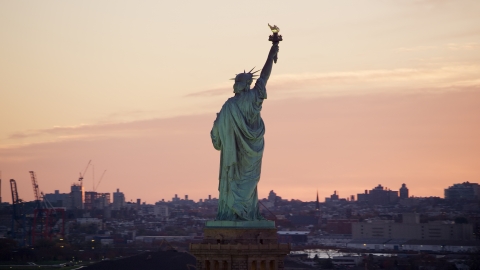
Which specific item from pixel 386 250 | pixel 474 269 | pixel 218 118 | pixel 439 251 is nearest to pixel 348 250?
pixel 386 250

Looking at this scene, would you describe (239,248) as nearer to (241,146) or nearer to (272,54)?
(241,146)

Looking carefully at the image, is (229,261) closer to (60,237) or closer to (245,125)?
(245,125)

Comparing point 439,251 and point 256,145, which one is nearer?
point 256,145

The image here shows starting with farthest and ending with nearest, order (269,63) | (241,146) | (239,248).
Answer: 1. (269,63)
2. (241,146)
3. (239,248)

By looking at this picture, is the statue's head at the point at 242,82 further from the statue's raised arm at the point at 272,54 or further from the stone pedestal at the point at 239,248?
the stone pedestal at the point at 239,248

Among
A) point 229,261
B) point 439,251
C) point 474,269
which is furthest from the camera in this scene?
point 439,251

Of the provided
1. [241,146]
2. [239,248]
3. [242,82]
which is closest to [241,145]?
[241,146]
